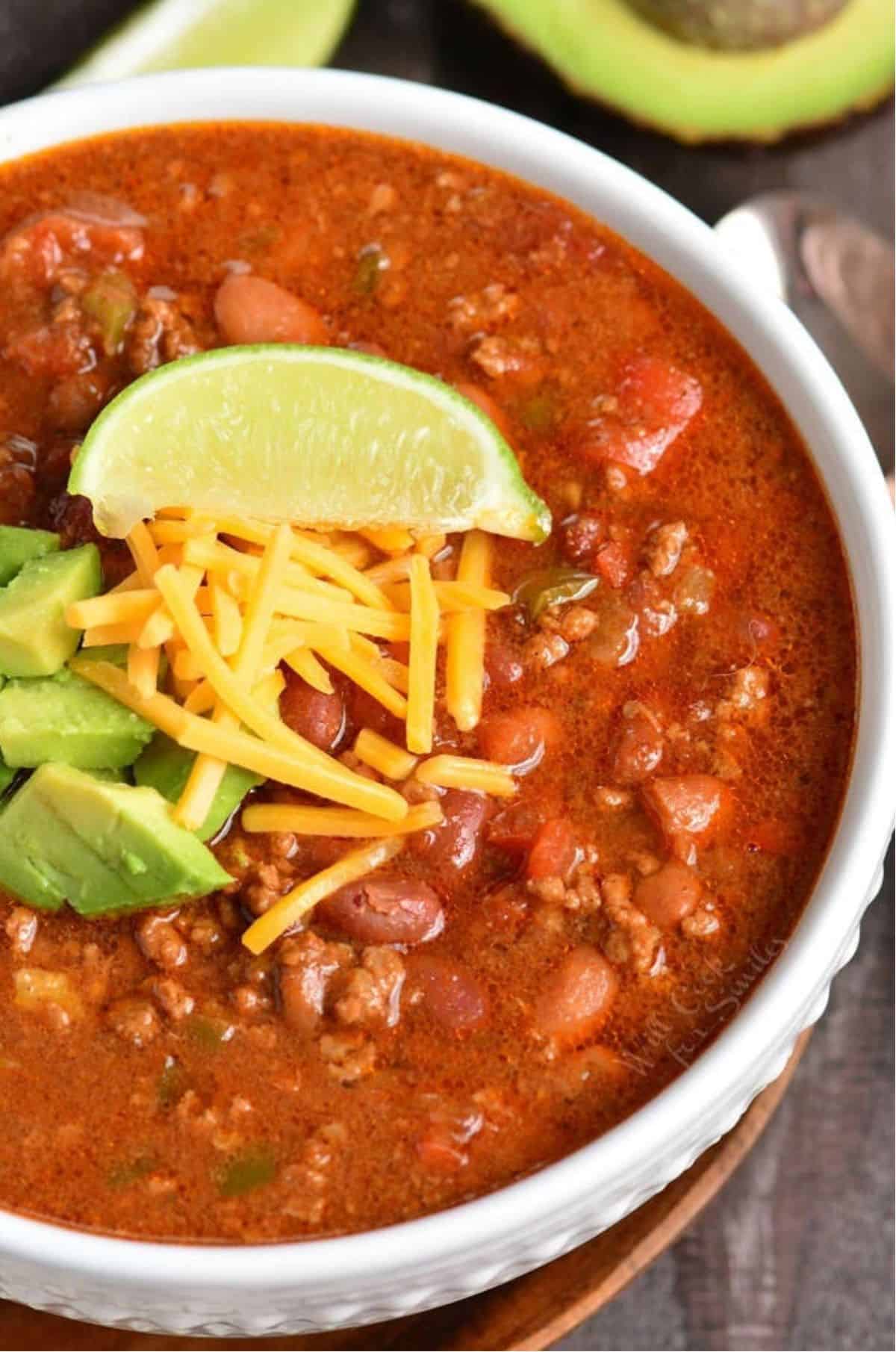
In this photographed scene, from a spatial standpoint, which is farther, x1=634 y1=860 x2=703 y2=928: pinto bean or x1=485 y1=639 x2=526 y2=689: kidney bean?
x1=485 y1=639 x2=526 y2=689: kidney bean

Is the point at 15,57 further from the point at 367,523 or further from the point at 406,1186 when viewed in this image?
the point at 406,1186

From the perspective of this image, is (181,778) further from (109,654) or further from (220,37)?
(220,37)

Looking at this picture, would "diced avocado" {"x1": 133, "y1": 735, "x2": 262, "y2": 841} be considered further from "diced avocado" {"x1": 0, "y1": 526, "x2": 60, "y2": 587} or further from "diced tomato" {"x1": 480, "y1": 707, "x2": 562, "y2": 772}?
"diced tomato" {"x1": 480, "y1": 707, "x2": 562, "y2": 772}

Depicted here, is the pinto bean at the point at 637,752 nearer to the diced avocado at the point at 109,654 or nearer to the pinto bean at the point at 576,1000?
the pinto bean at the point at 576,1000

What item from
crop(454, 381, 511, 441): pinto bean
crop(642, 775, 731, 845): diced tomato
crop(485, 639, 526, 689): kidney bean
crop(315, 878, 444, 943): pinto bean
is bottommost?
crop(315, 878, 444, 943): pinto bean

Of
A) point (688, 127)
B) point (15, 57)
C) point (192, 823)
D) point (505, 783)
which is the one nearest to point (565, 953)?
point (505, 783)

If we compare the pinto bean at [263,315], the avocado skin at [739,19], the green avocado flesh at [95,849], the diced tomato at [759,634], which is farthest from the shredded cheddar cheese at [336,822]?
the avocado skin at [739,19]

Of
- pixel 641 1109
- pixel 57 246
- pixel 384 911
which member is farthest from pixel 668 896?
pixel 57 246

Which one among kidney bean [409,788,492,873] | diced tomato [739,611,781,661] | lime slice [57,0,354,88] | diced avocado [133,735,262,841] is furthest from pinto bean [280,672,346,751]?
lime slice [57,0,354,88]
